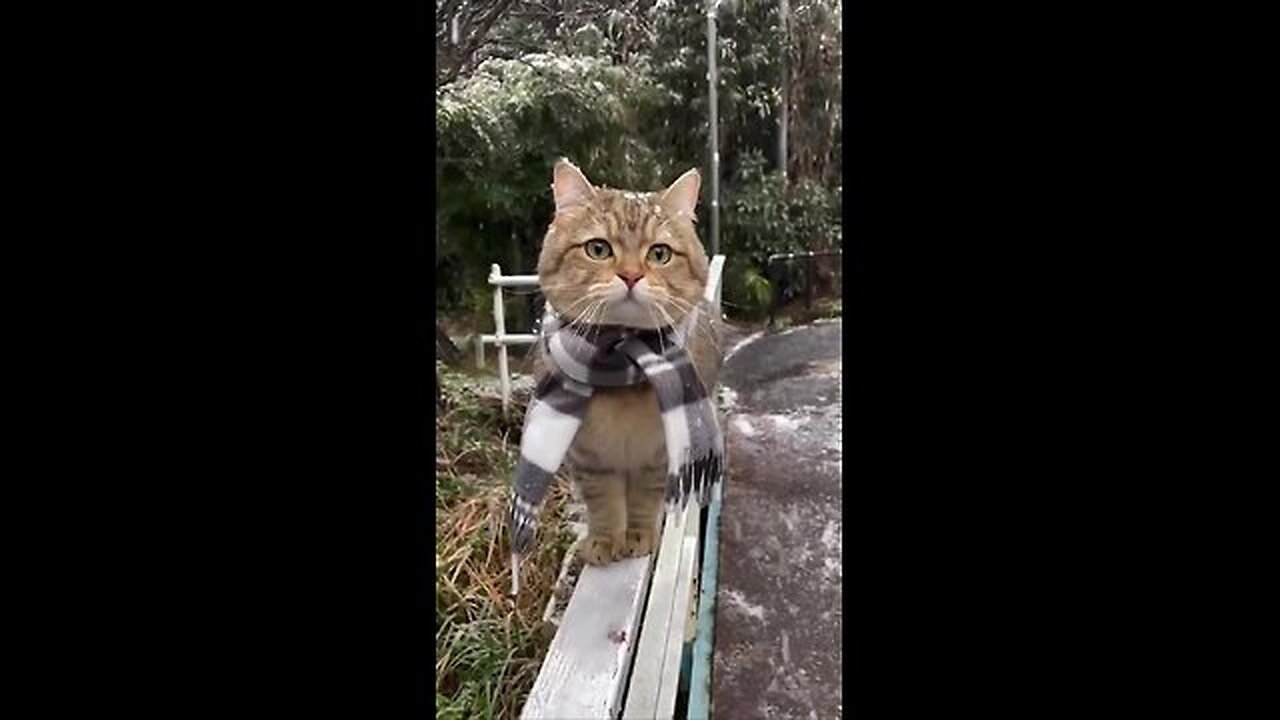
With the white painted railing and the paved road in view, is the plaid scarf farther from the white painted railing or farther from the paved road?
the paved road

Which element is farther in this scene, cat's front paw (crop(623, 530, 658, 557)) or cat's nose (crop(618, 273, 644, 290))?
cat's front paw (crop(623, 530, 658, 557))

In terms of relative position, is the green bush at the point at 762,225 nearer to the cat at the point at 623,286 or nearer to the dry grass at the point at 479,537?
the cat at the point at 623,286

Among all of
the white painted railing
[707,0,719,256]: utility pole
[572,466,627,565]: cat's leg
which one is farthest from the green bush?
[572,466,627,565]: cat's leg

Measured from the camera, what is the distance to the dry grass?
1.16m

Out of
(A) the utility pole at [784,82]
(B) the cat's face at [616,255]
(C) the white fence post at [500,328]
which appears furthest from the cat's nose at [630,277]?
(A) the utility pole at [784,82]

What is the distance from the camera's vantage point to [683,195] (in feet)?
3.79

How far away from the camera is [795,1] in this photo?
123cm

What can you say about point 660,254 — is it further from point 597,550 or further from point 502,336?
point 597,550

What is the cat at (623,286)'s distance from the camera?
44.0 inches

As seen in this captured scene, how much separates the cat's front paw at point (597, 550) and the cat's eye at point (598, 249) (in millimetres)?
315

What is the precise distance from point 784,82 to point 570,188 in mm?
290

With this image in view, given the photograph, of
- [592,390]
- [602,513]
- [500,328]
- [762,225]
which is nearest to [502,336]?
[500,328]

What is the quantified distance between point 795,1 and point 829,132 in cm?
15

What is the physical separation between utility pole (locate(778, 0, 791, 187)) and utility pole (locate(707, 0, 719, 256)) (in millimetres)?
71
